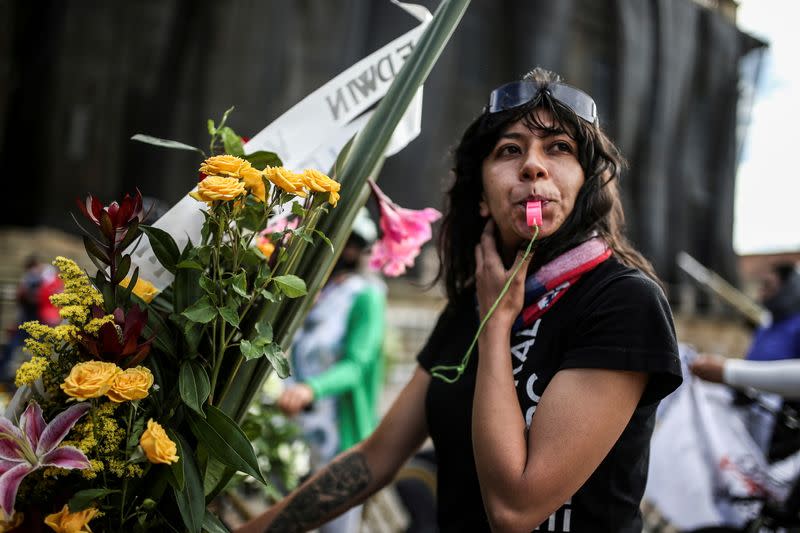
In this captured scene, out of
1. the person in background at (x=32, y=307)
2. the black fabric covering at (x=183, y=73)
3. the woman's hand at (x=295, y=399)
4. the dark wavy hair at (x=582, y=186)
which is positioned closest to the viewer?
the dark wavy hair at (x=582, y=186)

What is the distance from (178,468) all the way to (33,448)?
18 cm

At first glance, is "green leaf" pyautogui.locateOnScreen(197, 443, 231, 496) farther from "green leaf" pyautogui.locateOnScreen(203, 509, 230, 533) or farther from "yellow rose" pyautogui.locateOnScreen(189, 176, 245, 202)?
"yellow rose" pyautogui.locateOnScreen(189, 176, 245, 202)

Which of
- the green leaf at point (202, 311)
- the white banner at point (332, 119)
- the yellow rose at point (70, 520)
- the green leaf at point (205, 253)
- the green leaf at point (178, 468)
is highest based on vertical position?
the white banner at point (332, 119)

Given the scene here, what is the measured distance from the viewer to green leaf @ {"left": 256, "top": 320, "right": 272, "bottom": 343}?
949mm

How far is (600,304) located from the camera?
1039 mm

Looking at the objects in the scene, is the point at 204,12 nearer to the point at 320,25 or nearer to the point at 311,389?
the point at 320,25

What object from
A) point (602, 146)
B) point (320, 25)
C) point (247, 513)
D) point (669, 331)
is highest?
point (320, 25)

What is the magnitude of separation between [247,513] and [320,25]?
7.89 metres

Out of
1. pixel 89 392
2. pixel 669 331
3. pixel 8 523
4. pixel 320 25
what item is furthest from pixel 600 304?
pixel 320 25

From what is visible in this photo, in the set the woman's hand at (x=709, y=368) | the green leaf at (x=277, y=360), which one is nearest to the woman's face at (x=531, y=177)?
the green leaf at (x=277, y=360)

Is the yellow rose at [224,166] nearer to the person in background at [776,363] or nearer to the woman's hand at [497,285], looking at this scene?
the woman's hand at [497,285]

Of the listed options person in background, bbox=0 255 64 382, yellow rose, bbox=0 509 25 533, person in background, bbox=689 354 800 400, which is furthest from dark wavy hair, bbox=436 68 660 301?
person in background, bbox=0 255 64 382

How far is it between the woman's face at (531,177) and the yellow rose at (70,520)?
733mm

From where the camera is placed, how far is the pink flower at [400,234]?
1341 millimetres
